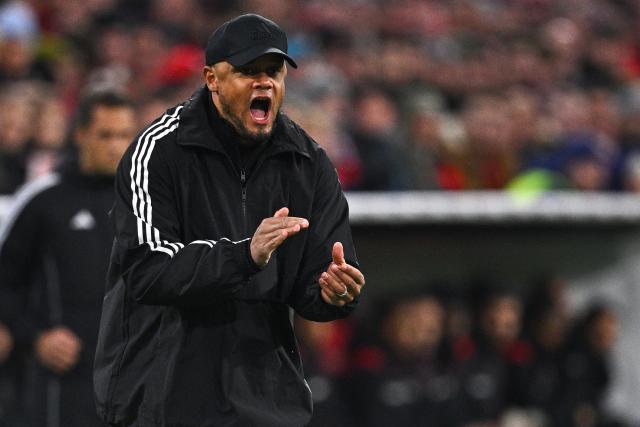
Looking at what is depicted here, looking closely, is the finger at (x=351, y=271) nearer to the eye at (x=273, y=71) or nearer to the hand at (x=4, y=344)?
the eye at (x=273, y=71)

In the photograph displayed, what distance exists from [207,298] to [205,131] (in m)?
0.50

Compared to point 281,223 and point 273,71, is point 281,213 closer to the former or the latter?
point 281,223

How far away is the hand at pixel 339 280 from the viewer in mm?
3961

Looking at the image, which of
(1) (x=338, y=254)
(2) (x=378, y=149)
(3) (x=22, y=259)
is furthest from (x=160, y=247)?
(2) (x=378, y=149)

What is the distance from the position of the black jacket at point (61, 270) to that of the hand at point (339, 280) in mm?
1967

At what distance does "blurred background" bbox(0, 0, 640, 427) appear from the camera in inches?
340

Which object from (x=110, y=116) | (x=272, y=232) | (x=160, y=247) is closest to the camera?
(x=272, y=232)

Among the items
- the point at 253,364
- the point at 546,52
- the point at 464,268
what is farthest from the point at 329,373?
the point at 546,52

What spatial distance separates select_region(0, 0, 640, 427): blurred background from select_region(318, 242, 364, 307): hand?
11.7 ft

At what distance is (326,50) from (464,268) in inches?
82.9

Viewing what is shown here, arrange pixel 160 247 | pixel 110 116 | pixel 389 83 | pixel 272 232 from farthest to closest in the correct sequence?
pixel 389 83
pixel 110 116
pixel 160 247
pixel 272 232

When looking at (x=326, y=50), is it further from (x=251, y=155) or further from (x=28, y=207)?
(x=251, y=155)

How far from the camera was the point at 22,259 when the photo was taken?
5.87 metres

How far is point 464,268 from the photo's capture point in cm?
1042
